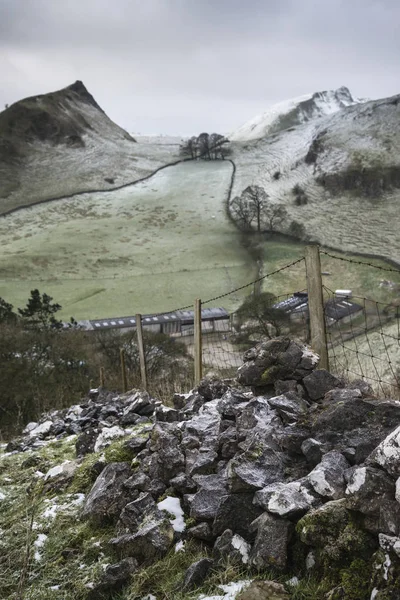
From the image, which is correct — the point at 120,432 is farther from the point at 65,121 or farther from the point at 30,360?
the point at 65,121

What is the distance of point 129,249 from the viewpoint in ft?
216

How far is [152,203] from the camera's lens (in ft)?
273

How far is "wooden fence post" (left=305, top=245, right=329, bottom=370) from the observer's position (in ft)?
21.7

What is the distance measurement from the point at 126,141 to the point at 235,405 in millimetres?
113386

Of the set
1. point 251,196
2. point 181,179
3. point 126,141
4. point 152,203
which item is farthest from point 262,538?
point 126,141

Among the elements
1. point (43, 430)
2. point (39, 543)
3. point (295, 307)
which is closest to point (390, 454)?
point (39, 543)

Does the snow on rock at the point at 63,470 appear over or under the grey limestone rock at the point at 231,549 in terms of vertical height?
under

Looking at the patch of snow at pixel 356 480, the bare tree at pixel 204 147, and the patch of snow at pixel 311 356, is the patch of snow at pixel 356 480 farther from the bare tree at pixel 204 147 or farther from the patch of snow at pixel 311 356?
the bare tree at pixel 204 147

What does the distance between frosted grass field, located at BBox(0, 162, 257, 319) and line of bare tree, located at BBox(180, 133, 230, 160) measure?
33.4ft

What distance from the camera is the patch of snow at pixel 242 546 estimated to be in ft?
12.9

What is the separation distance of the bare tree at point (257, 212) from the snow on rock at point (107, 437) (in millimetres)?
61614

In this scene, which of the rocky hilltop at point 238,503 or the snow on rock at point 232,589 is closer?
the rocky hilltop at point 238,503

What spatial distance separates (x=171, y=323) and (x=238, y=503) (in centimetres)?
4199

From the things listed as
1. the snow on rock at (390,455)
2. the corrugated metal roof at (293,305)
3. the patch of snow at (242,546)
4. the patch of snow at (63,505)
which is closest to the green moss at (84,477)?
the patch of snow at (63,505)
